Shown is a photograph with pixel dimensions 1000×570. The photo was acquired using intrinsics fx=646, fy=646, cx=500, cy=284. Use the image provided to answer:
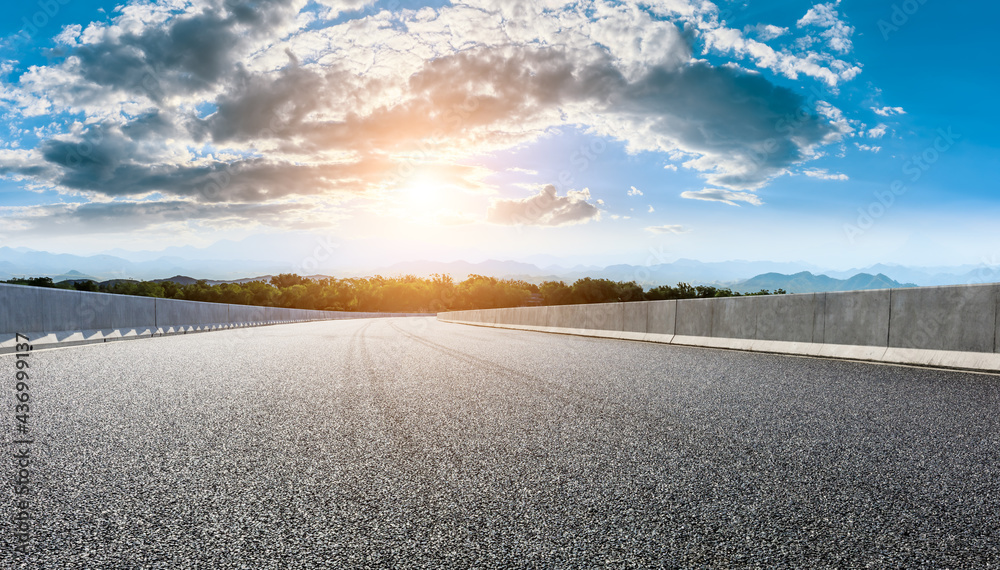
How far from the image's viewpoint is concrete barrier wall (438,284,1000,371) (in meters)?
8.47

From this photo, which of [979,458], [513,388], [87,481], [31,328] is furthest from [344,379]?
[31,328]

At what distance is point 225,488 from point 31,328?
10974 mm

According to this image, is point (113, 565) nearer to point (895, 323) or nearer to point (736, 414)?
point (736, 414)

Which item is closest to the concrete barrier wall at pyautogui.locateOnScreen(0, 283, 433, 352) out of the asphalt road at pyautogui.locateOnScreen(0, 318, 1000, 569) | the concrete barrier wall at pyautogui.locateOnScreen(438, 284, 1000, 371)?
the asphalt road at pyautogui.locateOnScreen(0, 318, 1000, 569)

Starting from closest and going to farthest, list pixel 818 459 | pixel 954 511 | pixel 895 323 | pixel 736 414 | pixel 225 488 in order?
pixel 954 511
pixel 225 488
pixel 818 459
pixel 736 414
pixel 895 323

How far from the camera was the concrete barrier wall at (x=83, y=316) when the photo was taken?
11273mm

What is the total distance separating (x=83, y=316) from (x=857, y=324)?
14888 millimetres

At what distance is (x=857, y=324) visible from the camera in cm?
1013

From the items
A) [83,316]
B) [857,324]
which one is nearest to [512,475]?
[857,324]

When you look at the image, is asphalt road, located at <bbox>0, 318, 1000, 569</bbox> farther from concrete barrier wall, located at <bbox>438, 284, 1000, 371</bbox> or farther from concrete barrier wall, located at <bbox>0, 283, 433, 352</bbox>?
concrete barrier wall, located at <bbox>0, 283, 433, 352</bbox>

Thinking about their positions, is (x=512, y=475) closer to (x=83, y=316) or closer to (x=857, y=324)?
(x=857, y=324)

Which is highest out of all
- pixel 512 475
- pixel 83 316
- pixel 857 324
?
pixel 857 324

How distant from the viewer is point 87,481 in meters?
3.49

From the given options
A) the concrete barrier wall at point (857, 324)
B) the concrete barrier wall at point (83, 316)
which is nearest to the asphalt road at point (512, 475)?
the concrete barrier wall at point (857, 324)
